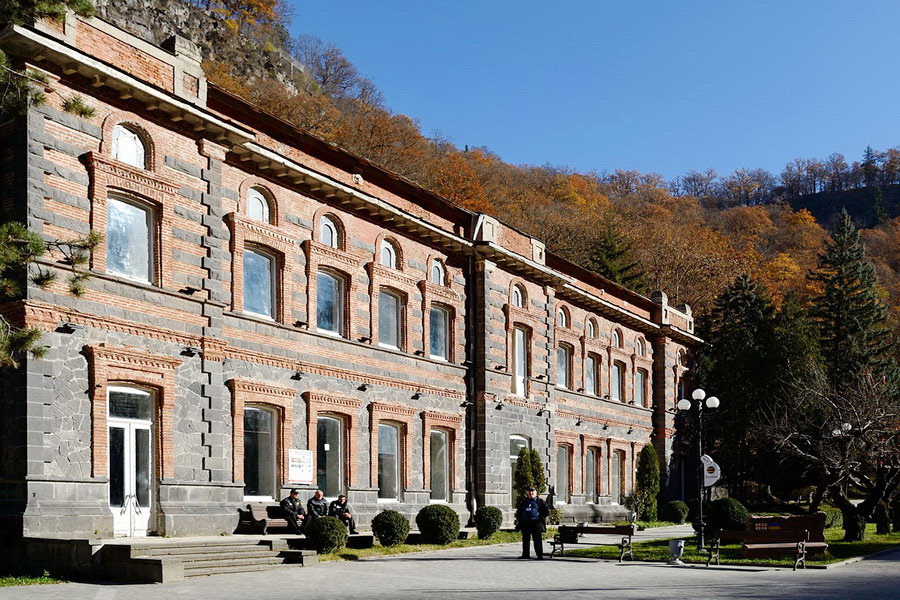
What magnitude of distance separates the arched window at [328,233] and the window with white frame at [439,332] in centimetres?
487

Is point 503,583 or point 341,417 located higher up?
point 341,417

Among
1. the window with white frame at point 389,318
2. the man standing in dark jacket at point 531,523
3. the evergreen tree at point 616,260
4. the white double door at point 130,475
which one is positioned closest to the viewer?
the white double door at point 130,475

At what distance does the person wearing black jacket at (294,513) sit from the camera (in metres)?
22.6

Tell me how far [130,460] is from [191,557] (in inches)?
112

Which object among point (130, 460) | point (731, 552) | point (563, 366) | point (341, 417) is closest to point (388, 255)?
point (341, 417)

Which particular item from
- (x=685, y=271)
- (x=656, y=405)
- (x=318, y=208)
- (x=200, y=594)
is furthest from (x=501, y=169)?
(x=200, y=594)

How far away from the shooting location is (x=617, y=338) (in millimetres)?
43281

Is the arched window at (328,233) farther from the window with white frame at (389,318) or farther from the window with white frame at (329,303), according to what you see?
the window with white frame at (389,318)

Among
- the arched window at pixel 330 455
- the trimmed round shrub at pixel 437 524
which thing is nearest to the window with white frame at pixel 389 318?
the arched window at pixel 330 455

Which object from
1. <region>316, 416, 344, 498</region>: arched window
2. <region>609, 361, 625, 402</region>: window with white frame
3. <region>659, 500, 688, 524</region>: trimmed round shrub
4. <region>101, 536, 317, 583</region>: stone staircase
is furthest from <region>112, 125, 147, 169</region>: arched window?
<region>659, 500, 688, 524</region>: trimmed round shrub

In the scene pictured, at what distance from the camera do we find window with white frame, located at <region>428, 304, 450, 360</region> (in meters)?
Result: 30.2

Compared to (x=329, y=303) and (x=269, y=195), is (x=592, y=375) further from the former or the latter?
(x=269, y=195)

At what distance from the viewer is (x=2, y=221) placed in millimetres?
18188

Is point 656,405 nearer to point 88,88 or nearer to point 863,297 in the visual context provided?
point 863,297
